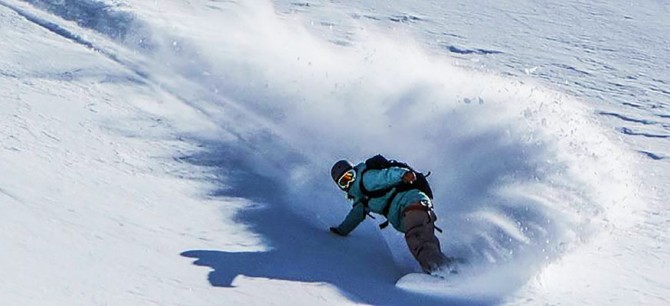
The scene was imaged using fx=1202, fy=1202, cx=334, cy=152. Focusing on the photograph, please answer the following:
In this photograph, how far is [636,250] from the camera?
7.86 metres

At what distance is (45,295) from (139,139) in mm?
3666

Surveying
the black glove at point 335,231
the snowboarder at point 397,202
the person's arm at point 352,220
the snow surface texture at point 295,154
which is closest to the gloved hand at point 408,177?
the snowboarder at point 397,202

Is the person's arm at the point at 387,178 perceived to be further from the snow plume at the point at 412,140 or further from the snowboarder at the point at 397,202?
the snow plume at the point at 412,140

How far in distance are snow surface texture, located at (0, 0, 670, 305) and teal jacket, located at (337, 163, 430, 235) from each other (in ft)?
0.61

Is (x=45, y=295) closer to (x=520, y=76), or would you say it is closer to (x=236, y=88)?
(x=236, y=88)

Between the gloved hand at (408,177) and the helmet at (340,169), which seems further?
the helmet at (340,169)

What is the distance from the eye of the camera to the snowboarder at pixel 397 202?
6.96m

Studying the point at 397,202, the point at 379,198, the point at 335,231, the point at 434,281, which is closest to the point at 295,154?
the point at 335,231

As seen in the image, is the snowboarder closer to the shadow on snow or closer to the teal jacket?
the teal jacket

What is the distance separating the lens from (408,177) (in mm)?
7305

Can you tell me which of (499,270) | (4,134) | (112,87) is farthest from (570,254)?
(112,87)

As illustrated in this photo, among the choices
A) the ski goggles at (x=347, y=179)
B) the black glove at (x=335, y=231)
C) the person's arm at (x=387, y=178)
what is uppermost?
the person's arm at (x=387, y=178)

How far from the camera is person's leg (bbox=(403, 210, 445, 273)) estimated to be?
6.88 meters

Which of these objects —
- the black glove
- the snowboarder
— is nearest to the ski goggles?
the snowboarder
